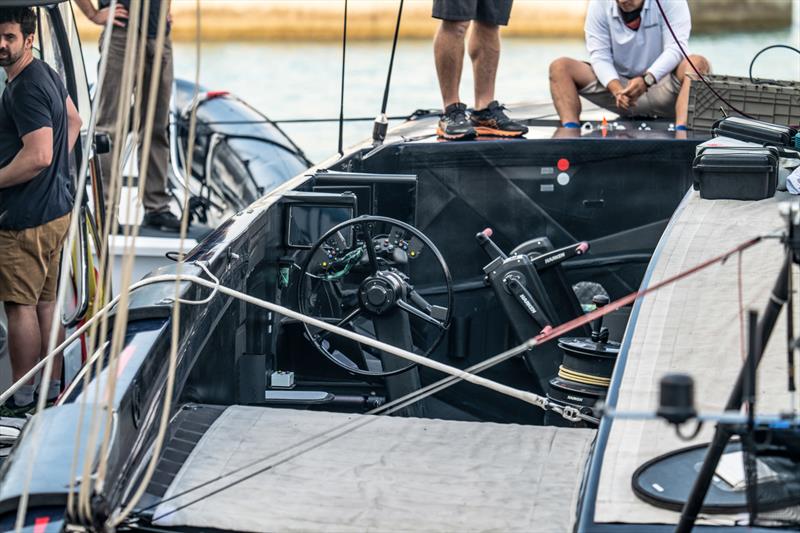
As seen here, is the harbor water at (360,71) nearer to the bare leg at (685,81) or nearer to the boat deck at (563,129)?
the boat deck at (563,129)

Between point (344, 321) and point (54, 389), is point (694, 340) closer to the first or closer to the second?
point (344, 321)

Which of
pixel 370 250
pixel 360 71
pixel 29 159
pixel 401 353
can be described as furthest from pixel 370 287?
pixel 360 71

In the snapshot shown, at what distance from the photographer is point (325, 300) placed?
13.6 ft

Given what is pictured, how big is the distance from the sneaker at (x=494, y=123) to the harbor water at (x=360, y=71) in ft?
24.8

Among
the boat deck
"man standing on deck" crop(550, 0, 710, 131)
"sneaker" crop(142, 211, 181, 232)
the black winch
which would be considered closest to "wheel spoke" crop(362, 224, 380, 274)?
the black winch

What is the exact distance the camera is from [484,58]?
219 inches

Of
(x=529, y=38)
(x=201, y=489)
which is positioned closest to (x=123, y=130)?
(x=201, y=489)

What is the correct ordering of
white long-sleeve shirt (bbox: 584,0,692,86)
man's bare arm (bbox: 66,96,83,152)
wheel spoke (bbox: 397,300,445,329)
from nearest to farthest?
wheel spoke (bbox: 397,300,445,329) < man's bare arm (bbox: 66,96,83,152) < white long-sleeve shirt (bbox: 584,0,692,86)

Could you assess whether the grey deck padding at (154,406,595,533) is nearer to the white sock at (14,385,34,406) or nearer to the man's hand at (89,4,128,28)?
the white sock at (14,385,34,406)

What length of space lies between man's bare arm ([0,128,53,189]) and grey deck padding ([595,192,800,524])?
2.27 metres

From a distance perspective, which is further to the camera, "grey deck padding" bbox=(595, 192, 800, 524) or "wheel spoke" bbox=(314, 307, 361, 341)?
"wheel spoke" bbox=(314, 307, 361, 341)

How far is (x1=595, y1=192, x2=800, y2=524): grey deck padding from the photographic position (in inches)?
92.4

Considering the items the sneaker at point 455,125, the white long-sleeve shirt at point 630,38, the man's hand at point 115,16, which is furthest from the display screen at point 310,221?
the man's hand at point 115,16

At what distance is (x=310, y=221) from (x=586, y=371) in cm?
106
